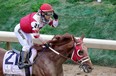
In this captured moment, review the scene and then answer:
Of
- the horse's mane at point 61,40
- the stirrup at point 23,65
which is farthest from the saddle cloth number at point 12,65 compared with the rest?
the horse's mane at point 61,40

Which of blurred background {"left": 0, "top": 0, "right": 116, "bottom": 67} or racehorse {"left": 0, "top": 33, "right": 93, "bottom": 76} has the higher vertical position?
racehorse {"left": 0, "top": 33, "right": 93, "bottom": 76}

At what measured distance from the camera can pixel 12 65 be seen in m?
9.04

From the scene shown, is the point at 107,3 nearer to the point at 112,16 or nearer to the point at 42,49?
the point at 112,16

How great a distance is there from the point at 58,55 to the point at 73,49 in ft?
1.13

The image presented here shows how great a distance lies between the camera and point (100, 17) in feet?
46.5

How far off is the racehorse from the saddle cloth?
0.33 meters

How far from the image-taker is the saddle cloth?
9.01 meters

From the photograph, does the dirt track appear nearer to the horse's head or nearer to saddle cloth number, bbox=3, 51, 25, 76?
saddle cloth number, bbox=3, 51, 25, 76

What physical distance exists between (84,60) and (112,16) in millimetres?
5777

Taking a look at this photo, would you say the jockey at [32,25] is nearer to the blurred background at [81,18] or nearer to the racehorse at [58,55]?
the racehorse at [58,55]

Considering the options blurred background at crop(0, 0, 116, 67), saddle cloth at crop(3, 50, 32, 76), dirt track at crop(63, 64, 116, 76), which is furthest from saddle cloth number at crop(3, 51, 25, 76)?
blurred background at crop(0, 0, 116, 67)

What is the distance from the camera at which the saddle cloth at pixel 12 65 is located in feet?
29.6

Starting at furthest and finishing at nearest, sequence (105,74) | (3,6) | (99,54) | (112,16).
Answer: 1. (3,6)
2. (112,16)
3. (99,54)
4. (105,74)

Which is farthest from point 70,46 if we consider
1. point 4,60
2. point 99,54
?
point 99,54
